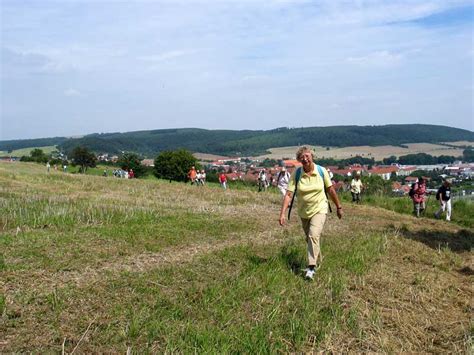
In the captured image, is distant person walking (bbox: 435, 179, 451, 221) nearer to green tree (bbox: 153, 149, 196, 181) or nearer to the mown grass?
the mown grass

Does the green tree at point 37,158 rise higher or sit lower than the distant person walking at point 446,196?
lower

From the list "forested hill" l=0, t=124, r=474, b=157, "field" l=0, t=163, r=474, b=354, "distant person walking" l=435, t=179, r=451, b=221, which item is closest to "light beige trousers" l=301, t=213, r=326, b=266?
"field" l=0, t=163, r=474, b=354

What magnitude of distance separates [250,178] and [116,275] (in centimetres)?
3132

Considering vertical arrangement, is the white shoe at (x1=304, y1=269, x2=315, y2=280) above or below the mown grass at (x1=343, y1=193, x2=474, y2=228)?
above

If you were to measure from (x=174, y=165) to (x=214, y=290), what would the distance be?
5927 centimetres

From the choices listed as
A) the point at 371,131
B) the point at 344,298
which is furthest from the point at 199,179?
the point at 371,131

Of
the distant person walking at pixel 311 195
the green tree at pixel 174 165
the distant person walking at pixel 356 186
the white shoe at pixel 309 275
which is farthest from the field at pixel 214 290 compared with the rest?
the green tree at pixel 174 165

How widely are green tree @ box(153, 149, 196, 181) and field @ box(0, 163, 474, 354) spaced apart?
53.9 m

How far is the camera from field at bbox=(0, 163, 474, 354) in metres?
4.87

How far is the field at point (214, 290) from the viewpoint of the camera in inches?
192

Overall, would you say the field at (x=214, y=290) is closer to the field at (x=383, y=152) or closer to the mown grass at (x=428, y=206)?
the mown grass at (x=428, y=206)

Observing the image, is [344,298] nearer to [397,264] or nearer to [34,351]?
[397,264]

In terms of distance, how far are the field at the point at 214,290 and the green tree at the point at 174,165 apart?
2124 inches

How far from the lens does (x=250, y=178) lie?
124 ft
